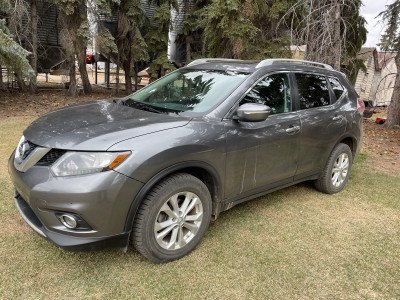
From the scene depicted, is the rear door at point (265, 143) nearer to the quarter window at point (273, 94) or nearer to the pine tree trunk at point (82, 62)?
the quarter window at point (273, 94)

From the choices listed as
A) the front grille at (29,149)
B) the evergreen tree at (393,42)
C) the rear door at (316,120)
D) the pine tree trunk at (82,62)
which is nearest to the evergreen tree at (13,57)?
the pine tree trunk at (82,62)

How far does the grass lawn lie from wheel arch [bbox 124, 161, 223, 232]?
1.53ft

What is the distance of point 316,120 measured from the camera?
381cm

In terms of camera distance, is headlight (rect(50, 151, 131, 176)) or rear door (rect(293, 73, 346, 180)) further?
rear door (rect(293, 73, 346, 180))

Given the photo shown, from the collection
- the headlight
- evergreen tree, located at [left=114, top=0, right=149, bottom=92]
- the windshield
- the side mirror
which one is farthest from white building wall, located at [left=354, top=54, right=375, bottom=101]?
the headlight

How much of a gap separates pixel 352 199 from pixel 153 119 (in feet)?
10.3

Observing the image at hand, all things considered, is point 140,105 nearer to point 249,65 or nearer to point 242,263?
point 249,65

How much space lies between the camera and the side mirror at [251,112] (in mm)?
2852

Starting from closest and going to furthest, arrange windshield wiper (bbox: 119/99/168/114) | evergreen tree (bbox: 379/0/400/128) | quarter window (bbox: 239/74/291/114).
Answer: windshield wiper (bbox: 119/99/168/114) → quarter window (bbox: 239/74/291/114) → evergreen tree (bbox: 379/0/400/128)

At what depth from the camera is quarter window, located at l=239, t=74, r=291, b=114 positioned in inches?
129

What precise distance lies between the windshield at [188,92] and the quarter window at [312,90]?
87 centimetres

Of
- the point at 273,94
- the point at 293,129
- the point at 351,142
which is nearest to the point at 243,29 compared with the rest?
the point at 351,142

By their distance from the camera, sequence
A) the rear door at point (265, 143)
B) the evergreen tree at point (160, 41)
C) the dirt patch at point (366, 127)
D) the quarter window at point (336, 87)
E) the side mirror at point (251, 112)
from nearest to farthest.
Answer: the side mirror at point (251, 112)
the rear door at point (265, 143)
the quarter window at point (336, 87)
the dirt patch at point (366, 127)
the evergreen tree at point (160, 41)

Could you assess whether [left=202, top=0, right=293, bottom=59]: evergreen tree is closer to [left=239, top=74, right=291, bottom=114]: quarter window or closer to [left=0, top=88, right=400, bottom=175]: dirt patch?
[left=0, top=88, right=400, bottom=175]: dirt patch
